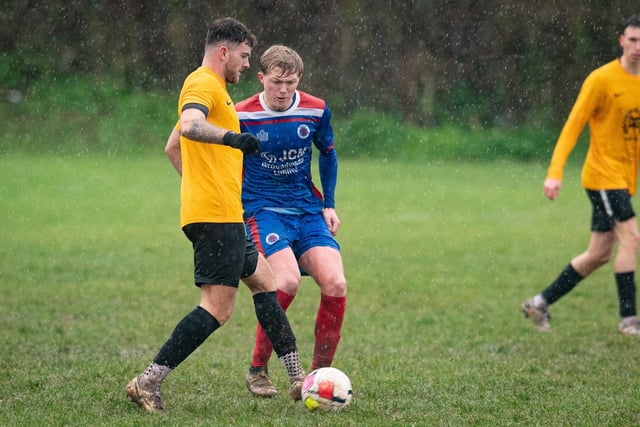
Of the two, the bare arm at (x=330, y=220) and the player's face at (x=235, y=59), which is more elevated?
the player's face at (x=235, y=59)

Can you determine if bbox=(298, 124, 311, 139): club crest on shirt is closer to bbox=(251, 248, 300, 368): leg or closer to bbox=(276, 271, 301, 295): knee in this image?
bbox=(251, 248, 300, 368): leg

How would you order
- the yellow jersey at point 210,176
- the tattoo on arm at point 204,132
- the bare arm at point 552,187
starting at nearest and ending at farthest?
the tattoo on arm at point 204,132 < the yellow jersey at point 210,176 < the bare arm at point 552,187

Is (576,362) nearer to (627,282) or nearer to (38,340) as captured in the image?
(627,282)

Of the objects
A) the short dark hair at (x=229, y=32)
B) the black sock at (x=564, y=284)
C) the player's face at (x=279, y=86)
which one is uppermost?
the short dark hair at (x=229, y=32)

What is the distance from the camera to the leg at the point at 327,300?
5895mm

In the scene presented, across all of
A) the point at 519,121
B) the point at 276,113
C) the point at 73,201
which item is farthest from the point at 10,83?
the point at 276,113

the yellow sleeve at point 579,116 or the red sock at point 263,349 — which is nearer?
the red sock at point 263,349

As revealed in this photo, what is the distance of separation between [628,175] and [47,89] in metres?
18.8

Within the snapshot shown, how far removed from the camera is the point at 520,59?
2580cm

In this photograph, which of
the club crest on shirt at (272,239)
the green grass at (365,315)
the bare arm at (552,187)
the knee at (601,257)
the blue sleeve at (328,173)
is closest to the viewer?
the green grass at (365,315)

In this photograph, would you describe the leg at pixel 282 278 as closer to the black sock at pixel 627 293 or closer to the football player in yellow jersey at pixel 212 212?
the football player in yellow jersey at pixel 212 212

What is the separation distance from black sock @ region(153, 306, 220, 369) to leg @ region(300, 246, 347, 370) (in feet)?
2.70

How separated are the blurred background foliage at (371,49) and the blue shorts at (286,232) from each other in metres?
18.3

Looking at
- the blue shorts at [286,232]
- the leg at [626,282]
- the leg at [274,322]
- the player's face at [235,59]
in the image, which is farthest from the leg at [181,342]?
the leg at [626,282]
